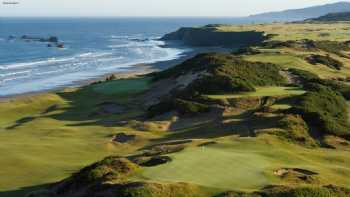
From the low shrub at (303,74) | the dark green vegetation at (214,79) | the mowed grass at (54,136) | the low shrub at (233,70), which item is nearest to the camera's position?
the mowed grass at (54,136)

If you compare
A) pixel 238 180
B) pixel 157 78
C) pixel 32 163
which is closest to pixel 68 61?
pixel 157 78

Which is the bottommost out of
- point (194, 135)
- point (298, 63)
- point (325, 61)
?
point (194, 135)

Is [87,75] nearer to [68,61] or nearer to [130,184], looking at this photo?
[68,61]

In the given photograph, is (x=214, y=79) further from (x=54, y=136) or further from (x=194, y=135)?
(x=54, y=136)

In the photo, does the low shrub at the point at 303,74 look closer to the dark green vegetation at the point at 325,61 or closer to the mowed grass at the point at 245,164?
the dark green vegetation at the point at 325,61

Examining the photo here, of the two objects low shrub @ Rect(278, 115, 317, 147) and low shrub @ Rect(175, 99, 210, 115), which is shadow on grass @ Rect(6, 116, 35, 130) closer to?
low shrub @ Rect(175, 99, 210, 115)

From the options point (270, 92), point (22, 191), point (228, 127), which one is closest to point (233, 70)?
point (270, 92)

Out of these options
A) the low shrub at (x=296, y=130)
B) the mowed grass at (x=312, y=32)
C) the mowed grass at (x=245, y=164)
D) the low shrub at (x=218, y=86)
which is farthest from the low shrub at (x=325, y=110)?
the mowed grass at (x=312, y=32)
